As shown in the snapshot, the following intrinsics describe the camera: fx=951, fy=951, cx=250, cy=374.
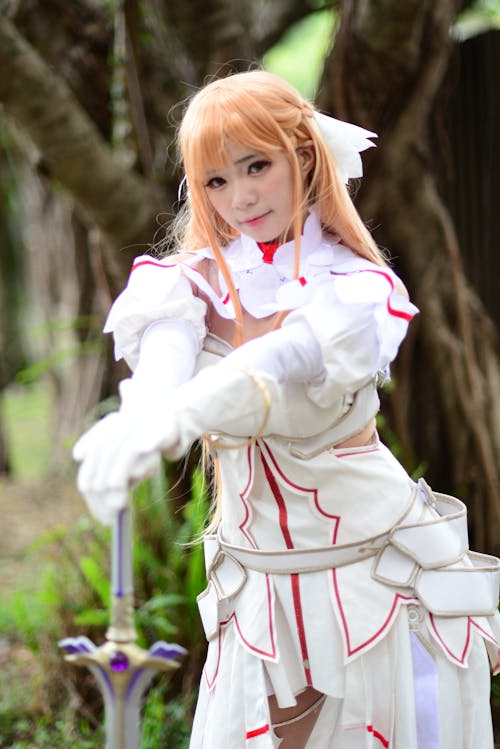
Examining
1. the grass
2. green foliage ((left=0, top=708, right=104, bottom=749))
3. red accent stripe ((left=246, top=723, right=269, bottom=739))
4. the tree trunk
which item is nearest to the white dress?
red accent stripe ((left=246, top=723, right=269, bottom=739))

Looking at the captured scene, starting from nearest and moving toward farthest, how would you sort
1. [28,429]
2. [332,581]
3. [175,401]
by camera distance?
[175,401] < [332,581] < [28,429]

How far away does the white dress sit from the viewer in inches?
58.7

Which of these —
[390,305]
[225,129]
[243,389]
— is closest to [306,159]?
[225,129]

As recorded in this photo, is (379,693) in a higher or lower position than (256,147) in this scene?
lower

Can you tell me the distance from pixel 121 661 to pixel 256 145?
78cm

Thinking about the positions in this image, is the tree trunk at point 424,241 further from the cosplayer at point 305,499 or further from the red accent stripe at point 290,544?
the red accent stripe at point 290,544

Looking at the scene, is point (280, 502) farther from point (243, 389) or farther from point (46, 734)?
point (46, 734)

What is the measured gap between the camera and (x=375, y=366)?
142 centimetres

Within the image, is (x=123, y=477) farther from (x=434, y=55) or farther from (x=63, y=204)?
(x=63, y=204)

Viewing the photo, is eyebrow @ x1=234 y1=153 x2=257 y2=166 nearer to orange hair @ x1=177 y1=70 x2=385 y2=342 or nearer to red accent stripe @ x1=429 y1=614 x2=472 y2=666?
orange hair @ x1=177 y1=70 x2=385 y2=342

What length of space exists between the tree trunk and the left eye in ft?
5.13

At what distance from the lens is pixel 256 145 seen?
144cm

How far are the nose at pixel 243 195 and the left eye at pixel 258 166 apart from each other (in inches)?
0.9

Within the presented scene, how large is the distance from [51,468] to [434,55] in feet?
9.69
